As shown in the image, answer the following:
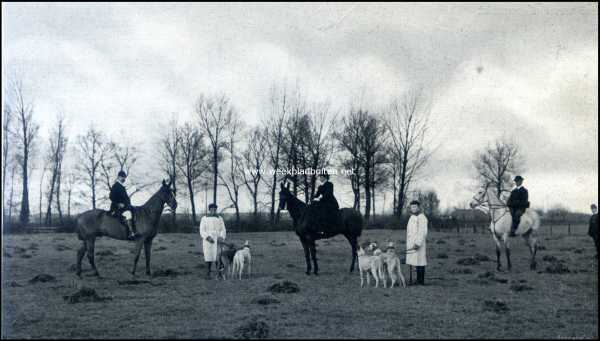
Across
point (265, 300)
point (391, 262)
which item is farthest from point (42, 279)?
point (391, 262)

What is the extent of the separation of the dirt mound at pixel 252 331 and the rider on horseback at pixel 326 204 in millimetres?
7902

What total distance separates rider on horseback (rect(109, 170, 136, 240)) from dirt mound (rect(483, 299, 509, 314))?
1045 centimetres

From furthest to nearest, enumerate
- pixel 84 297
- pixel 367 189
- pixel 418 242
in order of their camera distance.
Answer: pixel 367 189, pixel 418 242, pixel 84 297

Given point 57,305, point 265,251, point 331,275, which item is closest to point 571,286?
point 331,275

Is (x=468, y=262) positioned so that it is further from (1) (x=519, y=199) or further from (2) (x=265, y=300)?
(2) (x=265, y=300)

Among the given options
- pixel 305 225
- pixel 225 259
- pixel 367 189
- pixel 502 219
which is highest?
pixel 367 189

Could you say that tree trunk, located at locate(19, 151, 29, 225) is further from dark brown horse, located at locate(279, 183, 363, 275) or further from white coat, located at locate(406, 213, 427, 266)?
white coat, located at locate(406, 213, 427, 266)

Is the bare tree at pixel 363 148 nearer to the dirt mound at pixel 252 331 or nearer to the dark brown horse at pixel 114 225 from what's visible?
the dark brown horse at pixel 114 225

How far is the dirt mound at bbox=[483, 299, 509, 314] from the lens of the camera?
9.19 m

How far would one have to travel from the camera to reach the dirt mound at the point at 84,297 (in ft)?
33.5

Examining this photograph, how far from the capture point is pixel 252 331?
23.9 ft

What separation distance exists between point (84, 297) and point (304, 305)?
4.87 metres

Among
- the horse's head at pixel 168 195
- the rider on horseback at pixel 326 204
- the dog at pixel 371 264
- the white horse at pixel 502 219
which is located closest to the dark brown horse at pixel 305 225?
the rider on horseback at pixel 326 204

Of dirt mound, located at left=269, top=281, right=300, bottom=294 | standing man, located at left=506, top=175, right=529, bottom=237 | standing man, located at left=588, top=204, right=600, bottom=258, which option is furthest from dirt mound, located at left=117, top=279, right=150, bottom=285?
standing man, located at left=588, top=204, right=600, bottom=258
